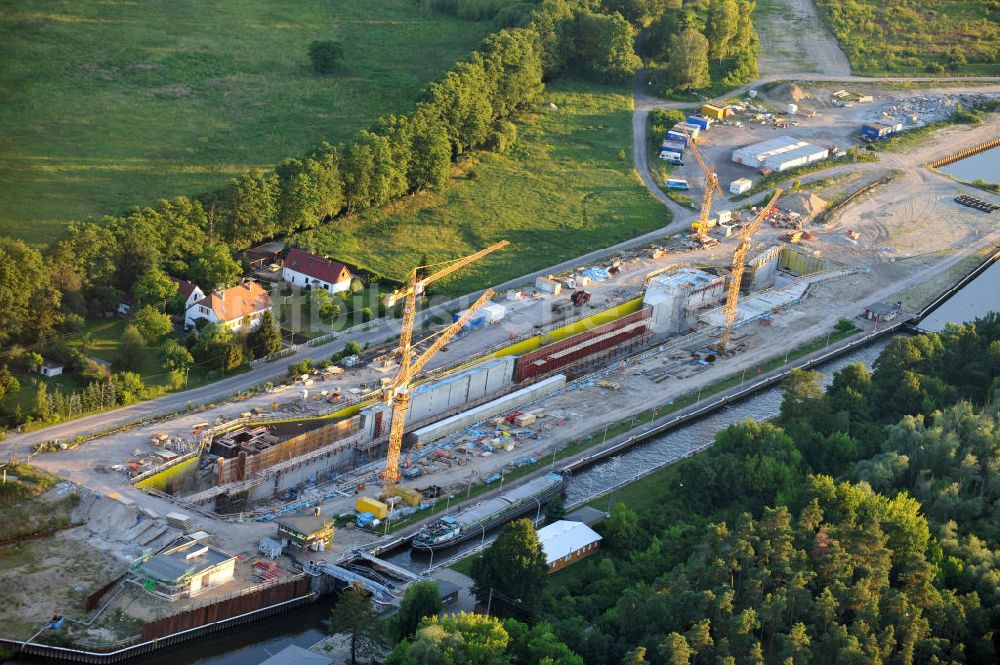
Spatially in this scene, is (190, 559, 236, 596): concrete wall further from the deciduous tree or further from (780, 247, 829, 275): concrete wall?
(780, 247, 829, 275): concrete wall

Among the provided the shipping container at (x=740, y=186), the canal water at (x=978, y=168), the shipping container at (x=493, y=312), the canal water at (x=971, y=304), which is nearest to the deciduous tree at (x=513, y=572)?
the shipping container at (x=493, y=312)

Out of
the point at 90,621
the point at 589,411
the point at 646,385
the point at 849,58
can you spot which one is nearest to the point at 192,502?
the point at 90,621

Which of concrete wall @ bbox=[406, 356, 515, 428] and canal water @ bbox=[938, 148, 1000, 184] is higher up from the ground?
canal water @ bbox=[938, 148, 1000, 184]

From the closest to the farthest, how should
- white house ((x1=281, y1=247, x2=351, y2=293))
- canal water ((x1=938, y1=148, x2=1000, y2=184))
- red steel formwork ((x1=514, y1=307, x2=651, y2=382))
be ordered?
red steel formwork ((x1=514, y1=307, x2=651, y2=382)) < white house ((x1=281, y1=247, x2=351, y2=293)) < canal water ((x1=938, y1=148, x2=1000, y2=184))

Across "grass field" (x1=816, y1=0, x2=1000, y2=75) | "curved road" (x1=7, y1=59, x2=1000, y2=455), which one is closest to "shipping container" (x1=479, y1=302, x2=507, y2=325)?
"curved road" (x1=7, y1=59, x2=1000, y2=455)

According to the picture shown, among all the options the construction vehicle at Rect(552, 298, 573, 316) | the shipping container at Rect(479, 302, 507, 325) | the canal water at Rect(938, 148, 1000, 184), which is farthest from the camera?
the canal water at Rect(938, 148, 1000, 184)

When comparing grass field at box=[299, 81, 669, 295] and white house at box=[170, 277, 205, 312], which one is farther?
grass field at box=[299, 81, 669, 295]

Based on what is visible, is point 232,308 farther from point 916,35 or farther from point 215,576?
point 916,35
